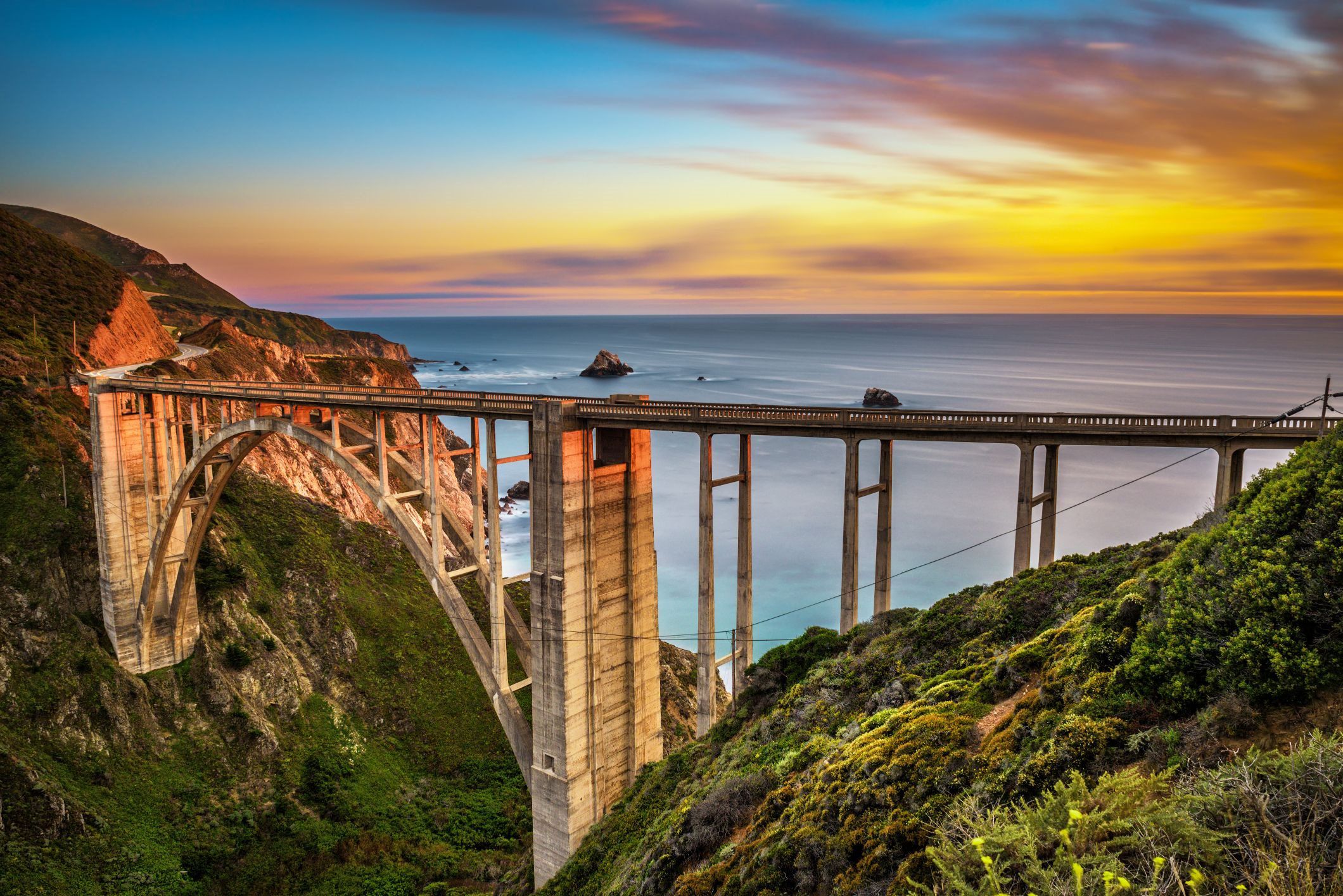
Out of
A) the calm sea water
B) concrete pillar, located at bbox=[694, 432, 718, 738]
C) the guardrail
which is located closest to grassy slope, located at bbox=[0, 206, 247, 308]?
the calm sea water

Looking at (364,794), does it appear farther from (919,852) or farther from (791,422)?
(919,852)

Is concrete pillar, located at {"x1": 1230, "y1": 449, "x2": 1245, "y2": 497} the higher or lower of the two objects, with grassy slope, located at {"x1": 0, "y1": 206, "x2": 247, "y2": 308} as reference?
lower

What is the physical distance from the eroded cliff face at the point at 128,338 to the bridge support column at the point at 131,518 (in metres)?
14.3

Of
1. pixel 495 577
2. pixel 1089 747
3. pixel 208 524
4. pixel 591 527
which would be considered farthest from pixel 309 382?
pixel 1089 747

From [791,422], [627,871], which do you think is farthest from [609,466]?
[627,871]

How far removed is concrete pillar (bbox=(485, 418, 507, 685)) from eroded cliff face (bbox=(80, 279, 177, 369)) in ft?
110

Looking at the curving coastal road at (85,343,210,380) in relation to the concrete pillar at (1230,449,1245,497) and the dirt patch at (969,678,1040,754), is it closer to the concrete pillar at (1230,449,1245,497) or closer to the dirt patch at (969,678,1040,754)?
the dirt patch at (969,678,1040,754)

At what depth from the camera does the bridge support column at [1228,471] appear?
50.0ft

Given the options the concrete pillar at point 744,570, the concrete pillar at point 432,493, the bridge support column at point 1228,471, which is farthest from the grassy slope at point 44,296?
the bridge support column at point 1228,471

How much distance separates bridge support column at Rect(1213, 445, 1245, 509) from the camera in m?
15.2

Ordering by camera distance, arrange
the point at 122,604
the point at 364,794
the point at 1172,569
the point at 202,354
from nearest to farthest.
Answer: the point at 1172,569, the point at 364,794, the point at 122,604, the point at 202,354

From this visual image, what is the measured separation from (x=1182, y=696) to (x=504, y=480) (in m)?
84.0

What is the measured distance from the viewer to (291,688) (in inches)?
1332

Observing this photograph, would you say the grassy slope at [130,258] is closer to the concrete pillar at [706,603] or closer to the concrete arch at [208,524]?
the concrete arch at [208,524]
